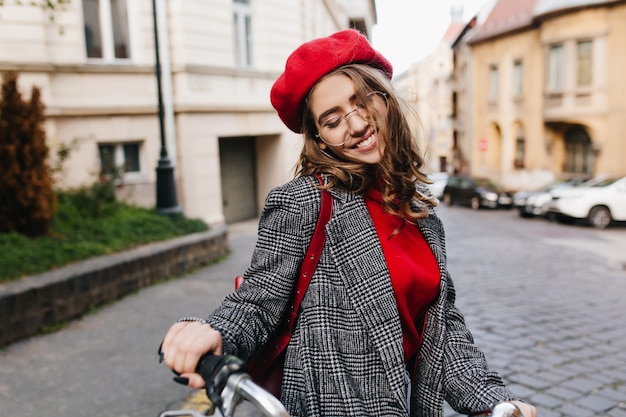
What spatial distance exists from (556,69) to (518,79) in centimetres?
363

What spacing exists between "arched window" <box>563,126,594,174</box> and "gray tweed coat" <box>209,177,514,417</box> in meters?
27.9

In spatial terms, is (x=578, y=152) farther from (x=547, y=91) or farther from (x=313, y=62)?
(x=313, y=62)

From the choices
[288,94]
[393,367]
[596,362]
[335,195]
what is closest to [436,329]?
[393,367]

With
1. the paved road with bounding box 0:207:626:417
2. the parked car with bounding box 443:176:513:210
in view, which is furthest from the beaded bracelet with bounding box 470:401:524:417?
the parked car with bounding box 443:176:513:210

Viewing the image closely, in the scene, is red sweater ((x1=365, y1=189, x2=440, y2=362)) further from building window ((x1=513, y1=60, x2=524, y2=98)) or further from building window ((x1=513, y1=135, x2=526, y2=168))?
building window ((x1=513, y1=135, x2=526, y2=168))

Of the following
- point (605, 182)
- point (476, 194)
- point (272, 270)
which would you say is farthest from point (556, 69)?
point (272, 270)

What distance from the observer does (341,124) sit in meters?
1.76

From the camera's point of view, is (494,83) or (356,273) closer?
(356,273)

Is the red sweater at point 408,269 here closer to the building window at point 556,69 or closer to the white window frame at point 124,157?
the white window frame at point 124,157

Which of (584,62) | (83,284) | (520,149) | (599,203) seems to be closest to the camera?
(83,284)

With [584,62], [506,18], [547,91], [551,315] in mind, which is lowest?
[551,315]

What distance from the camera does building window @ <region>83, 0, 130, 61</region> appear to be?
12602 mm

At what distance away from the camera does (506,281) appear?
9.08 metres

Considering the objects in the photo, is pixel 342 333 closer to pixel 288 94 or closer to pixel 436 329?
pixel 436 329
